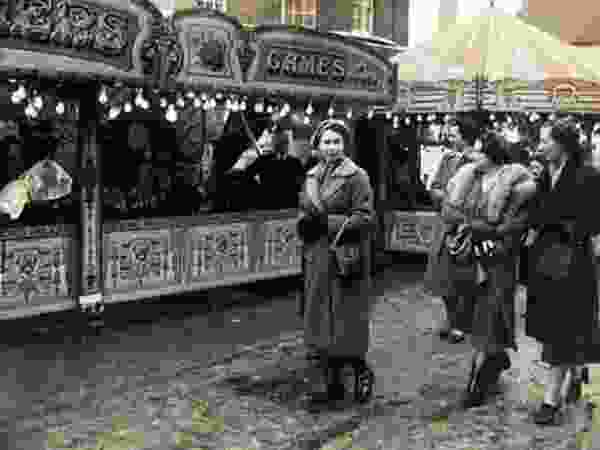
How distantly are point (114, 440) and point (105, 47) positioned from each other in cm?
362

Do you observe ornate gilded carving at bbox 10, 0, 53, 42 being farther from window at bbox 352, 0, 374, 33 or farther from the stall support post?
window at bbox 352, 0, 374, 33

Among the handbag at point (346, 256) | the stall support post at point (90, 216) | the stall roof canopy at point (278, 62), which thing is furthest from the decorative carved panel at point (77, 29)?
the handbag at point (346, 256)

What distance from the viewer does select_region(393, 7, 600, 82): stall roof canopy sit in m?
10.9

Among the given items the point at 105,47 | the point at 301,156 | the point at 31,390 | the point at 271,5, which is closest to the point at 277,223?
the point at 301,156

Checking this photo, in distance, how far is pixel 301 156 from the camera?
1066 centimetres

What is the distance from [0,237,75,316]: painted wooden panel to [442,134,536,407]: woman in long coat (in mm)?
4291

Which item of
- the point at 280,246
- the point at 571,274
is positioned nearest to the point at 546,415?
the point at 571,274

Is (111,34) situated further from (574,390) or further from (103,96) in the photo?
(574,390)

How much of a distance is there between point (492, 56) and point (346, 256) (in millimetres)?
6835

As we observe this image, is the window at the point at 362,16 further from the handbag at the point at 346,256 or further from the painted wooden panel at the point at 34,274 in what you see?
the handbag at the point at 346,256

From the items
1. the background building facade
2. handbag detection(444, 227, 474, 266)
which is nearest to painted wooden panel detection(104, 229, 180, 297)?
handbag detection(444, 227, 474, 266)

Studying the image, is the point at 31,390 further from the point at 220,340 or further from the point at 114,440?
the point at 220,340

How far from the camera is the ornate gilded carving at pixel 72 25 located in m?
6.16

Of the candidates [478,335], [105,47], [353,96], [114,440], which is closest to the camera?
[114,440]
